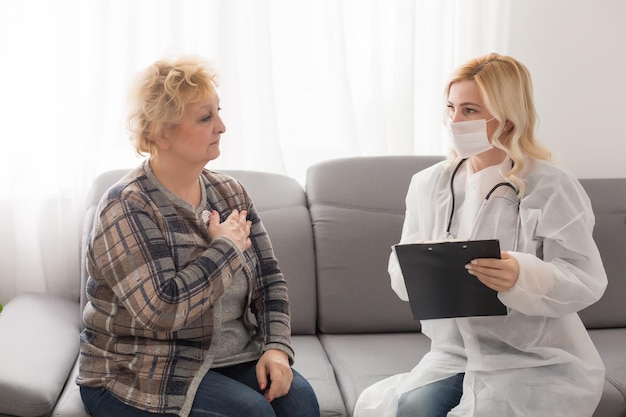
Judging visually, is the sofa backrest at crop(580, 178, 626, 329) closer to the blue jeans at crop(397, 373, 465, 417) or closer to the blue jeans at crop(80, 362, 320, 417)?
the blue jeans at crop(397, 373, 465, 417)

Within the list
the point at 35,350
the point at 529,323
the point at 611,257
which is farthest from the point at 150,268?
the point at 611,257

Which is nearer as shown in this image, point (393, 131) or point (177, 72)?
point (177, 72)

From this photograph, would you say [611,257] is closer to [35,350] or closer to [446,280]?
[446,280]

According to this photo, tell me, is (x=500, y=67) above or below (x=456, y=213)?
above

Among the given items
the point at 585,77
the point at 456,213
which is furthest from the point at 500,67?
the point at 585,77

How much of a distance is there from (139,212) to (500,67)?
3.08ft

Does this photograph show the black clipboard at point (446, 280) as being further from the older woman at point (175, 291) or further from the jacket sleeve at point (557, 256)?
the older woman at point (175, 291)

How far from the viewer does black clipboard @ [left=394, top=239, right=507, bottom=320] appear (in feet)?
5.84

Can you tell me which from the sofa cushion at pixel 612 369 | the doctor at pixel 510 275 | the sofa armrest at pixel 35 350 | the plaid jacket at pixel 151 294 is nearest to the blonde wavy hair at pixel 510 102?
the doctor at pixel 510 275

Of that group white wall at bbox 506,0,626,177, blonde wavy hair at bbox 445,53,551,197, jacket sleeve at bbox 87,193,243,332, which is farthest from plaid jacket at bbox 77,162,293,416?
white wall at bbox 506,0,626,177

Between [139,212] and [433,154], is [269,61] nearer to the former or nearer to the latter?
[433,154]

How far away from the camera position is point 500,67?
6.61 ft

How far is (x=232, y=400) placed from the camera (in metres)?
1.80

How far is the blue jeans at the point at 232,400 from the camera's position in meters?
1.79
